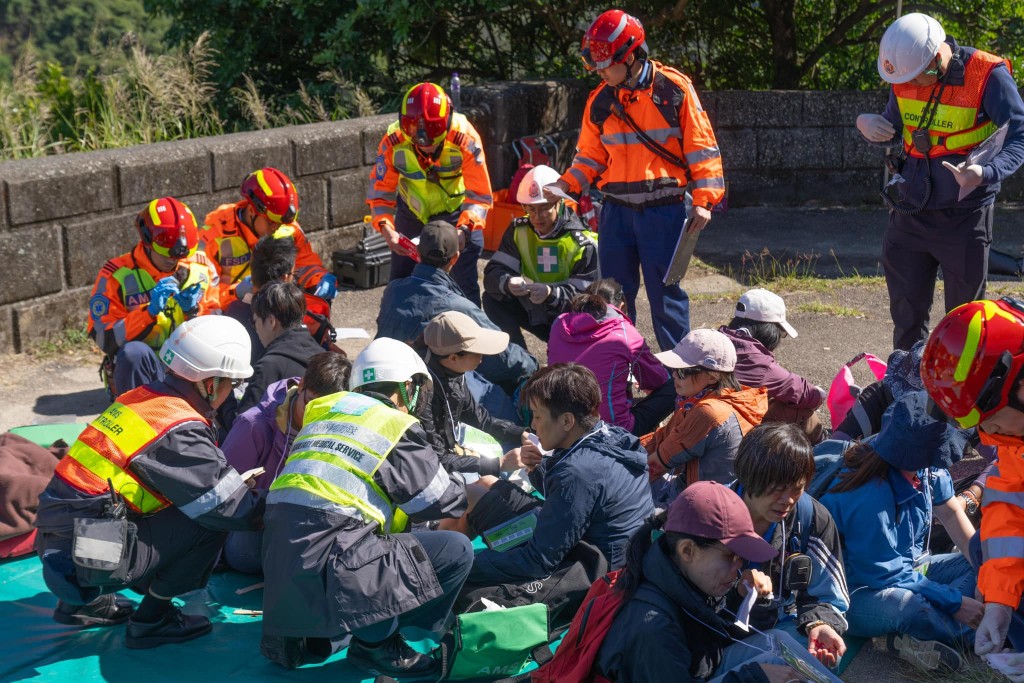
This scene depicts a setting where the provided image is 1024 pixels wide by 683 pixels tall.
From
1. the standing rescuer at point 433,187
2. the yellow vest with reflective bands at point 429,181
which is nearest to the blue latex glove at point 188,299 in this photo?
the standing rescuer at point 433,187

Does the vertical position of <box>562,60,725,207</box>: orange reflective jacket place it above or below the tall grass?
above

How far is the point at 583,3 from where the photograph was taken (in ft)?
38.4

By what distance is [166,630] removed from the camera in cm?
429

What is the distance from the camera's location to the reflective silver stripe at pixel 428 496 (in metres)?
3.97

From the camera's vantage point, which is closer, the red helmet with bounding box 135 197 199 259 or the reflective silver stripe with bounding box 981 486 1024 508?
the reflective silver stripe with bounding box 981 486 1024 508

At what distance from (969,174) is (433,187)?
3154mm

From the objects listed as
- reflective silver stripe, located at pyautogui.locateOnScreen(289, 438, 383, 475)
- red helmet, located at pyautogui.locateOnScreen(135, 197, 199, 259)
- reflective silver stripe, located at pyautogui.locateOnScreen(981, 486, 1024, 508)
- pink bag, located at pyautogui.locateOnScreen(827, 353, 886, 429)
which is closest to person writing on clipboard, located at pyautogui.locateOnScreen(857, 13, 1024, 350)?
pink bag, located at pyautogui.locateOnScreen(827, 353, 886, 429)

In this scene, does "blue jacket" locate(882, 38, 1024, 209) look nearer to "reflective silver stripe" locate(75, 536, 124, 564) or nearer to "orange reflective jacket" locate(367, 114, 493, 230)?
"orange reflective jacket" locate(367, 114, 493, 230)

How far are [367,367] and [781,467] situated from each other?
4.86 ft

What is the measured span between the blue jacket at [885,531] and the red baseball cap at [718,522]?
38.0 inches

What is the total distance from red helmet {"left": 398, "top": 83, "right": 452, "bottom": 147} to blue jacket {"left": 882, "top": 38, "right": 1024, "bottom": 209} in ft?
8.76

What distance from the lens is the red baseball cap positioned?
3178 millimetres

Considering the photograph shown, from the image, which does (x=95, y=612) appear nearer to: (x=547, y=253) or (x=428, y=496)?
A: (x=428, y=496)

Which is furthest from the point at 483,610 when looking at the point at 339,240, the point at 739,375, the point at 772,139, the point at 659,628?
the point at 772,139
